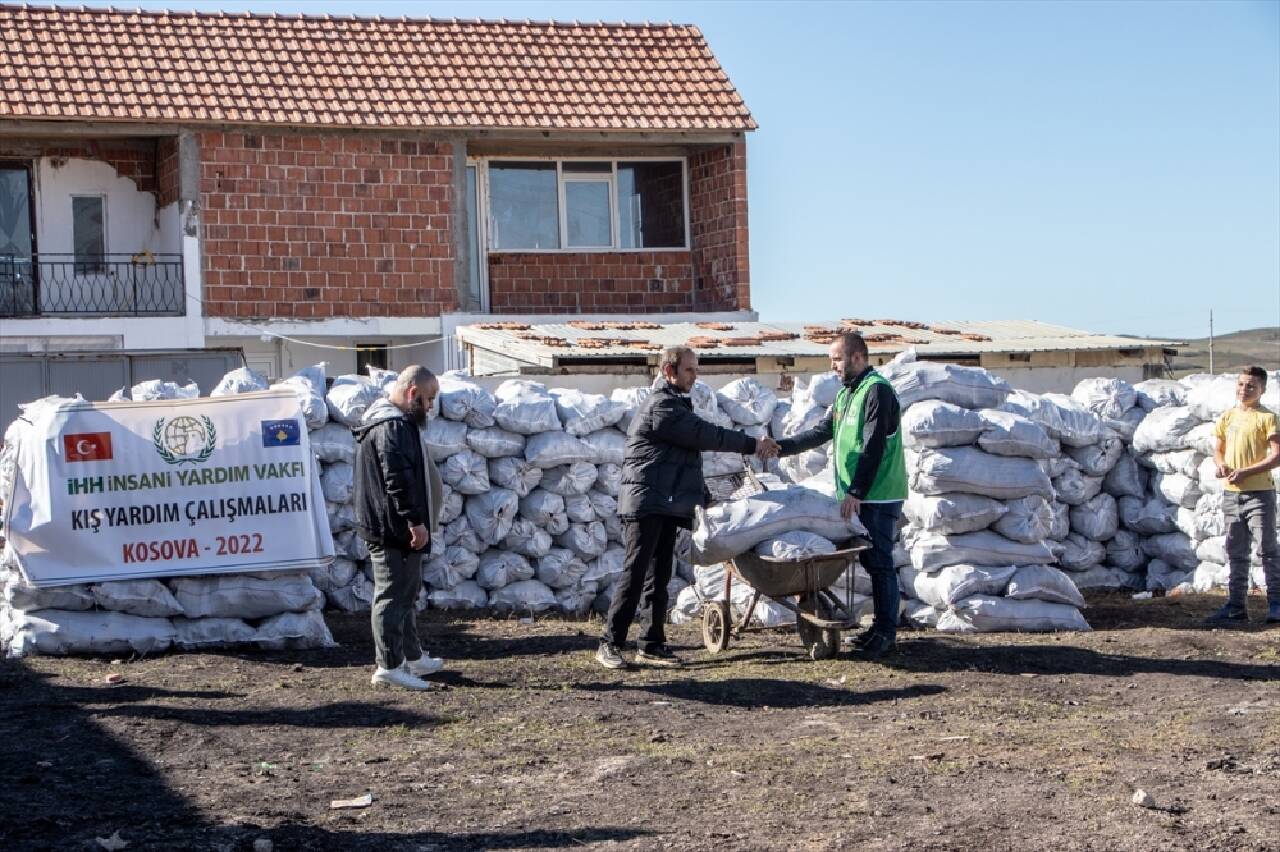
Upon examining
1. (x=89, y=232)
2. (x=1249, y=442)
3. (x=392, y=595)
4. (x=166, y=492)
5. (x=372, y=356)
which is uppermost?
(x=89, y=232)

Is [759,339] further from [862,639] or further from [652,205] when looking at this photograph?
[862,639]

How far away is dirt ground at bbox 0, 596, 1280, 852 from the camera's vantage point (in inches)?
226

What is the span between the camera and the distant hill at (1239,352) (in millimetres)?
32188

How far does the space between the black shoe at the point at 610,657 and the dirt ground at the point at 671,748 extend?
0.11 meters

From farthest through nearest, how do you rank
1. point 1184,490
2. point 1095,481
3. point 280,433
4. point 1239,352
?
point 1239,352, point 1095,481, point 1184,490, point 280,433

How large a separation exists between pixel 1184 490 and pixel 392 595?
22.1 ft

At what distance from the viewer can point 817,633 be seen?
938cm

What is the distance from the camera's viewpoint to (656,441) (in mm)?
9086

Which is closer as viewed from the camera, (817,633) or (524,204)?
(817,633)

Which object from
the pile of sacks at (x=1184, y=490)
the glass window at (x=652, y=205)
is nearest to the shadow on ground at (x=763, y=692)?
the pile of sacks at (x=1184, y=490)

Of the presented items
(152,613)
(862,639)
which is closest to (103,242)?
(152,613)

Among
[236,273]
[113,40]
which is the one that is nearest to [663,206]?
[236,273]

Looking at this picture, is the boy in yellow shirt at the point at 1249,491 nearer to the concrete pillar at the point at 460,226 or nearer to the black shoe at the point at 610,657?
the black shoe at the point at 610,657

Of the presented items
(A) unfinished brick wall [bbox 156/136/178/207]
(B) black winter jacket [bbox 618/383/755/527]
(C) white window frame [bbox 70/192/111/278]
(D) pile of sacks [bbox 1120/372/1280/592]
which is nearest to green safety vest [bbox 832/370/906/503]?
(B) black winter jacket [bbox 618/383/755/527]
